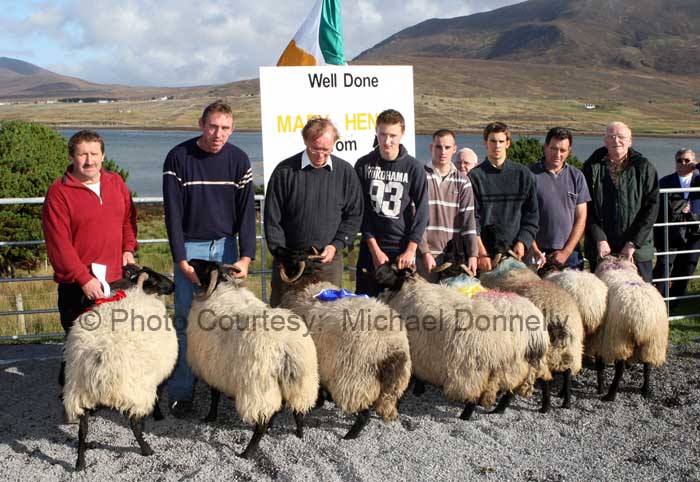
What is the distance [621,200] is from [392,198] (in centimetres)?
245

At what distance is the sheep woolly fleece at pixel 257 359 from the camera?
4102 mm

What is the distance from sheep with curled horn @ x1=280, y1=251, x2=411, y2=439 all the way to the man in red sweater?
1.58m

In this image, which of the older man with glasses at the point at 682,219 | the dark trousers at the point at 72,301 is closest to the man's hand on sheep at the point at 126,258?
the dark trousers at the point at 72,301

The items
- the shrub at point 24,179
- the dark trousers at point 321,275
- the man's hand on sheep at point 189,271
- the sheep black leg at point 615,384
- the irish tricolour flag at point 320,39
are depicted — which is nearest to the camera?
the man's hand on sheep at point 189,271

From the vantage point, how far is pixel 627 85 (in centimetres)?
17762

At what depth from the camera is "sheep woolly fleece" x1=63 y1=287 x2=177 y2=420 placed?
4035 millimetres

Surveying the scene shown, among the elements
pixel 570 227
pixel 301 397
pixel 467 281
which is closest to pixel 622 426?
pixel 467 281

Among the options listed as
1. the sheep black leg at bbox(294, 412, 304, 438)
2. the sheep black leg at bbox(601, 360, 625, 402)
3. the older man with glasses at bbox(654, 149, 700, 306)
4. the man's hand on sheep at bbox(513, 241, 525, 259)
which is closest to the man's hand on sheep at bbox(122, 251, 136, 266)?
the sheep black leg at bbox(294, 412, 304, 438)

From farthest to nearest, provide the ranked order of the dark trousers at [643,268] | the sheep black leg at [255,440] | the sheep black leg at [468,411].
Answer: the dark trousers at [643,268] → the sheep black leg at [468,411] → the sheep black leg at [255,440]

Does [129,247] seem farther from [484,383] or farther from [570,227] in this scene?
[570,227]

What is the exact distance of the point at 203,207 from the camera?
4848 mm

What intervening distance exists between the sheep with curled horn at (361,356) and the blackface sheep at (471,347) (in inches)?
13.5

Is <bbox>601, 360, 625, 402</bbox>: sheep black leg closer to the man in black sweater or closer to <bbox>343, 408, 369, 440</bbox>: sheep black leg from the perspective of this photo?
<bbox>343, 408, 369, 440</bbox>: sheep black leg

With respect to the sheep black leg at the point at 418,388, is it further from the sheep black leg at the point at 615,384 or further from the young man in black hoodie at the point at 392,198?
the sheep black leg at the point at 615,384
